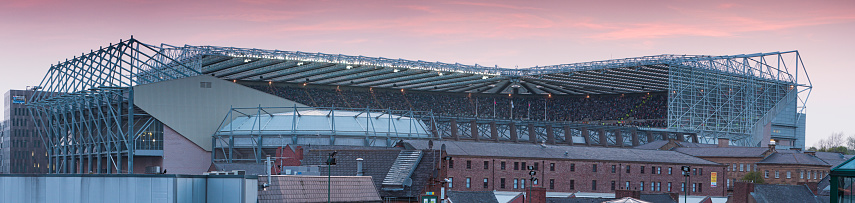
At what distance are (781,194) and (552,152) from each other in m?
21.8

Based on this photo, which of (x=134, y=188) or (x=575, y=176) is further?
(x=575, y=176)

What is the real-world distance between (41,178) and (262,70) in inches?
3809

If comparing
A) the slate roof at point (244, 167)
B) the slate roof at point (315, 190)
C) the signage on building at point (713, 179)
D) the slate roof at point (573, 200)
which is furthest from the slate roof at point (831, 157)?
the slate roof at point (315, 190)

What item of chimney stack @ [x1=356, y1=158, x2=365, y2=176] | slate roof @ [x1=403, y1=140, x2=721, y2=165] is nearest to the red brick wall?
slate roof @ [x1=403, y1=140, x2=721, y2=165]

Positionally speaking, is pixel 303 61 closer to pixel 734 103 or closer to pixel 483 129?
pixel 483 129

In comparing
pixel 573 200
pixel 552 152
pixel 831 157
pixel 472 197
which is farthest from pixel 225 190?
pixel 831 157

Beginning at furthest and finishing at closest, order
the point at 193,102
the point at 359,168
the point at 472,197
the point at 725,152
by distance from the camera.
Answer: the point at 725,152 < the point at 193,102 < the point at 472,197 < the point at 359,168

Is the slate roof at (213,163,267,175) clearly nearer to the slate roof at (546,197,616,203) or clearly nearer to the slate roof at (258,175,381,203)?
the slate roof at (546,197,616,203)

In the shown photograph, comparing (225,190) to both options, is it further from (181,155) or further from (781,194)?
(181,155)

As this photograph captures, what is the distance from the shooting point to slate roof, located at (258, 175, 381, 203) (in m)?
59.3

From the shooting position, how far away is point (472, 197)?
87.7m

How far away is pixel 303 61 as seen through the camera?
143625 mm

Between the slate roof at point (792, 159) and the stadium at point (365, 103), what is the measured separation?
24.1 metres

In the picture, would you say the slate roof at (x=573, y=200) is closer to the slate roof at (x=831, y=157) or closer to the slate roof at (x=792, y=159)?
the slate roof at (x=792, y=159)
